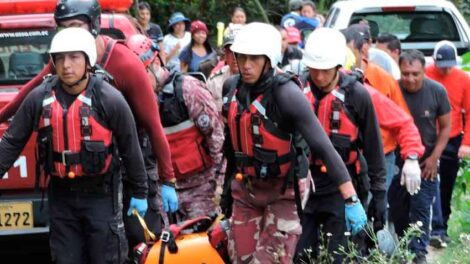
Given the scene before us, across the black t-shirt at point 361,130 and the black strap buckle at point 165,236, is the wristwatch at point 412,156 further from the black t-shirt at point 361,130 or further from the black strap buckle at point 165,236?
the black strap buckle at point 165,236

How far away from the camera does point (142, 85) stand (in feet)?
20.8

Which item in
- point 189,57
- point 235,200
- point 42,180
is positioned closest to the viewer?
point 235,200

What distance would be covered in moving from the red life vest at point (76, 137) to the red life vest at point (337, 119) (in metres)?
1.38

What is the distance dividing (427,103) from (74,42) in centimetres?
369

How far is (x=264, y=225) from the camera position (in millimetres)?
6055

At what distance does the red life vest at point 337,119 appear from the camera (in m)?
6.41

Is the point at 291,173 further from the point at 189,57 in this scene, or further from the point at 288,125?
the point at 189,57

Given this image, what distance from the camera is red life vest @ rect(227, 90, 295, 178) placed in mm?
5883

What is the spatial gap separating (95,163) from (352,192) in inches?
55.4

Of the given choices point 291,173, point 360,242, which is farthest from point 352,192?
point 360,242

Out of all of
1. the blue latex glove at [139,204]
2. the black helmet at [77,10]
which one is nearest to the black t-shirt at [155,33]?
the black helmet at [77,10]

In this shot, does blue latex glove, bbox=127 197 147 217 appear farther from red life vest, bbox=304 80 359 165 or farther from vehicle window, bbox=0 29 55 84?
vehicle window, bbox=0 29 55 84

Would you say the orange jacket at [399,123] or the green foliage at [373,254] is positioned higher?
the orange jacket at [399,123]

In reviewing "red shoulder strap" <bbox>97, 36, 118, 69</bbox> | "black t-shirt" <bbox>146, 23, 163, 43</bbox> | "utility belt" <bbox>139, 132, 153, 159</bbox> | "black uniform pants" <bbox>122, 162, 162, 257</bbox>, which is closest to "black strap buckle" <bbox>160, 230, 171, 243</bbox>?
"black uniform pants" <bbox>122, 162, 162, 257</bbox>
